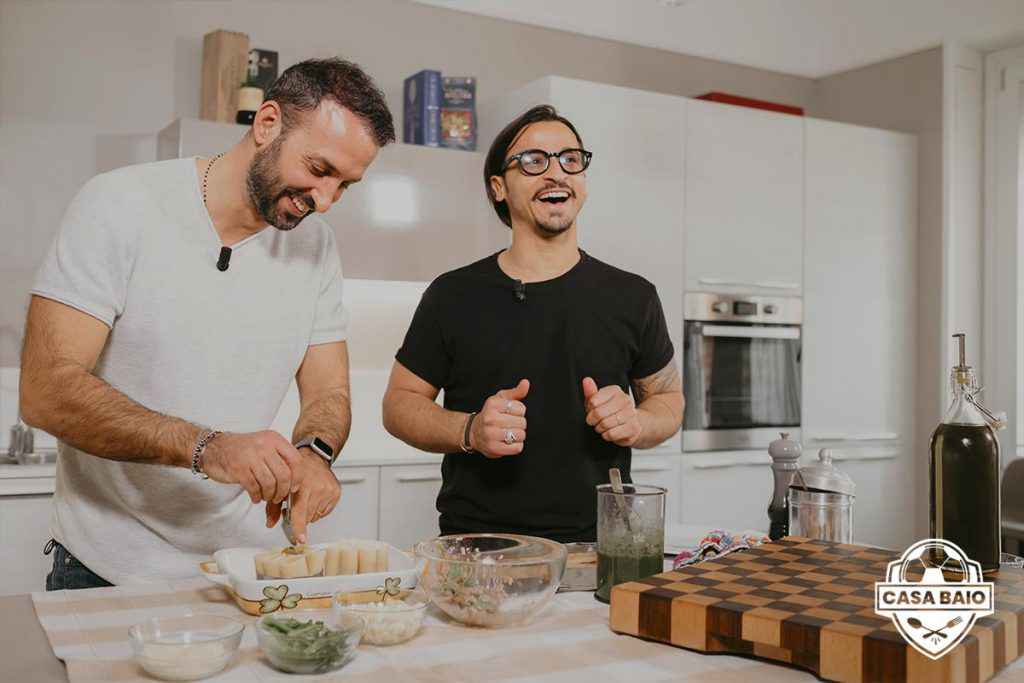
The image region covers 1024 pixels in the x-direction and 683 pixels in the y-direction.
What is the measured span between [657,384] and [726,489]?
2036 millimetres

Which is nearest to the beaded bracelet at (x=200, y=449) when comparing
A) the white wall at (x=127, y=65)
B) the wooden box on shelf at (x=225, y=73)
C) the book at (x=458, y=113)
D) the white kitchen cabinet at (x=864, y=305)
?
the white wall at (x=127, y=65)

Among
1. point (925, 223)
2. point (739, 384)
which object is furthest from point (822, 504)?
point (925, 223)

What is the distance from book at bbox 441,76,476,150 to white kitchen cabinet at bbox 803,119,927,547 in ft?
4.98

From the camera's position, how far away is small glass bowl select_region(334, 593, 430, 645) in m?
1.11

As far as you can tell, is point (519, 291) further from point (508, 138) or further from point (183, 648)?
point (183, 648)

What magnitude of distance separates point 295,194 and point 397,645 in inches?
32.6

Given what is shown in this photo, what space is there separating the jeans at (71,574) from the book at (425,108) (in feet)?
7.90

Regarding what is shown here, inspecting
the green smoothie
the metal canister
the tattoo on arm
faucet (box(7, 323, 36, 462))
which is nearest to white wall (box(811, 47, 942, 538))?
the tattoo on arm

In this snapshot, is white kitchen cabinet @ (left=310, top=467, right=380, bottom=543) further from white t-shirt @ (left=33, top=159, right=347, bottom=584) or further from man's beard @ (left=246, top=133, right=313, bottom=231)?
man's beard @ (left=246, top=133, right=313, bottom=231)

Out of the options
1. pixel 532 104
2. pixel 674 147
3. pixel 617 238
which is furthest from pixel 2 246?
pixel 674 147

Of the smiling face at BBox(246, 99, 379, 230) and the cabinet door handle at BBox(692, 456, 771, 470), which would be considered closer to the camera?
the smiling face at BBox(246, 99, 379, 230)

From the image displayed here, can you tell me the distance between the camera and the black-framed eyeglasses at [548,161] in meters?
1.96

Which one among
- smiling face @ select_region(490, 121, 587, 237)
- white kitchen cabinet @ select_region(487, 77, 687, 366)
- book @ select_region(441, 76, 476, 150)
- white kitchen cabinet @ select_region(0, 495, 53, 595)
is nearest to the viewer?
smiling face @ select_region(490, 121, 587, 237)

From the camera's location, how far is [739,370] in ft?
13.1
